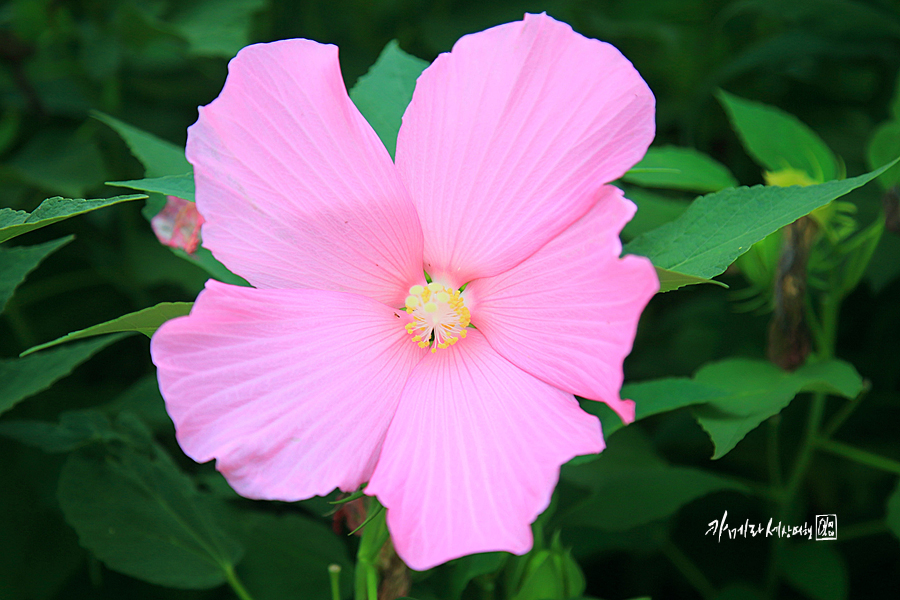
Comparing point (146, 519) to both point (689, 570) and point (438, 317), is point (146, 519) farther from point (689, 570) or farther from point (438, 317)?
point (689, 570)

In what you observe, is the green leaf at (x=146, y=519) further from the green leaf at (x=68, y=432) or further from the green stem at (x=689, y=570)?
the green stem at (x=689, y=570)

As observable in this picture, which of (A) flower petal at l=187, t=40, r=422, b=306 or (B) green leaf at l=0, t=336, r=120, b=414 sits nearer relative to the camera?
(A) flower petal at l=187, t=40, r=422, b=306

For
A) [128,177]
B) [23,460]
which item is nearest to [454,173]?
[23,460]

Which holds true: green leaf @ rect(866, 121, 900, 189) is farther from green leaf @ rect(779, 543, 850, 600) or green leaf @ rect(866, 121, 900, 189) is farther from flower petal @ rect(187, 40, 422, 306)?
flower petal @ rect(187, 40, 422, 306)

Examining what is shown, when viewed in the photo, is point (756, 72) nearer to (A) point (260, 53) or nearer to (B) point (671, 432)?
(B) point (671, 432)

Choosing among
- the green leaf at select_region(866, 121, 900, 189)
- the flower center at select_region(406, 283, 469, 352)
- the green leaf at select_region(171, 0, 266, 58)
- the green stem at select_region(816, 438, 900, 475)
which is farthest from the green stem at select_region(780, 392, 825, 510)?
the green leaf at select_region(171, 0, 266, 58)
